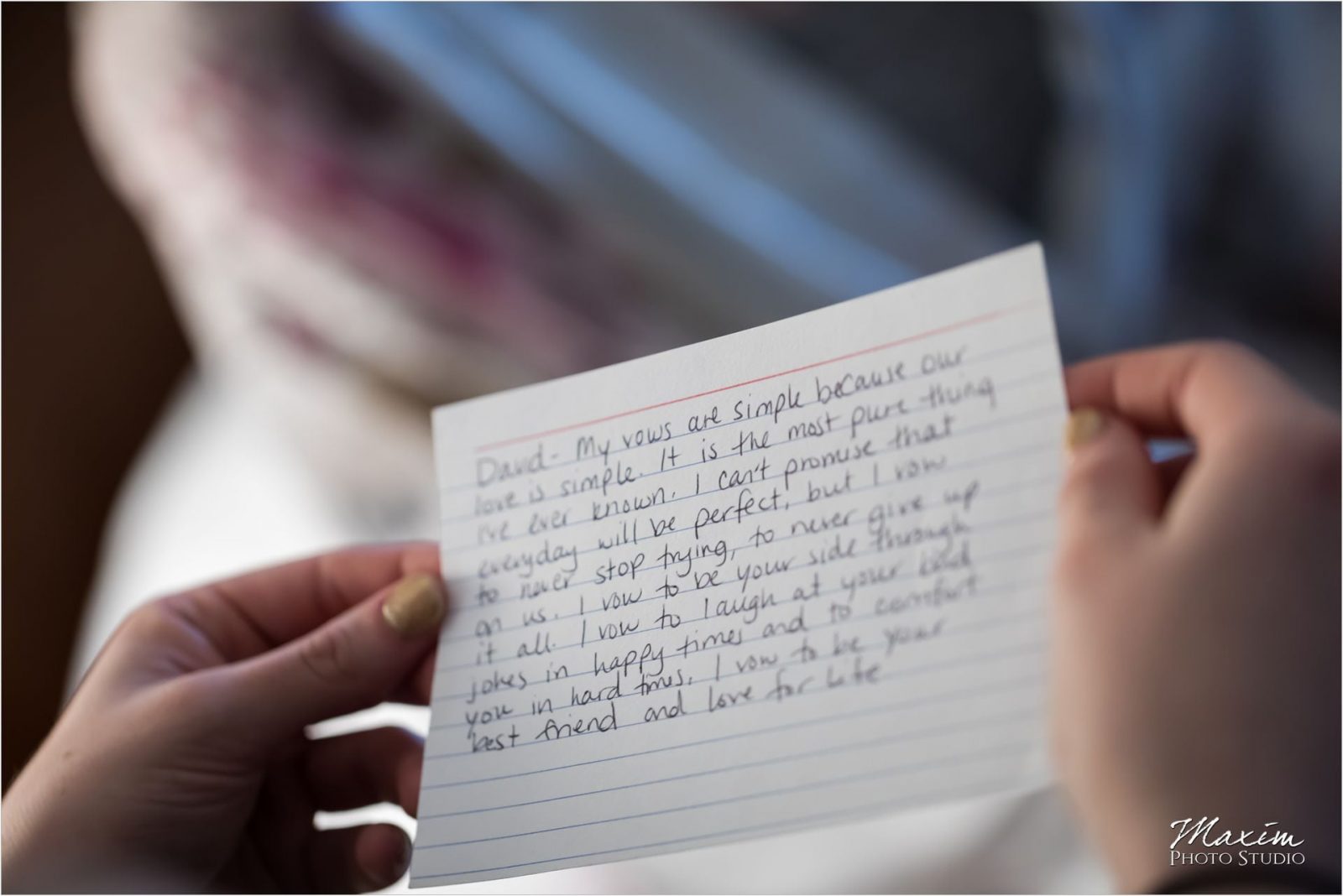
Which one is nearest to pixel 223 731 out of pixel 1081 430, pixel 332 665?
pixel 332 665

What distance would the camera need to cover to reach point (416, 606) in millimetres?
394

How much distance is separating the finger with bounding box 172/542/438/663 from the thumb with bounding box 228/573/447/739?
0.06m

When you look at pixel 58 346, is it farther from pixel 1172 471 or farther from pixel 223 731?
pixel 1172 471

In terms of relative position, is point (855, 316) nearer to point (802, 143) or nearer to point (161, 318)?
point (802, 143)

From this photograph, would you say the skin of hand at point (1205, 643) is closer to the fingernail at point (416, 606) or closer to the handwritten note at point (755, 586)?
the handwritten note at point (755, 586)

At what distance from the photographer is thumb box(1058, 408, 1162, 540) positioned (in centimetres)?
32

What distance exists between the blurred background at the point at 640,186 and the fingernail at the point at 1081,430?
0.79 feet

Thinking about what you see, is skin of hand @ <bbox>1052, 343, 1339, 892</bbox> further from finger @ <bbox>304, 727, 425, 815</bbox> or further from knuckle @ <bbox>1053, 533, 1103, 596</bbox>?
finger @ <bbox>304, 727, 425, 815</bbox>

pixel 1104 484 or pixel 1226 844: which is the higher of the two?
pixel 1104 484

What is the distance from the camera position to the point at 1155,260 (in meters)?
0.74

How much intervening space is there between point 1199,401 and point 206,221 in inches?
27.9

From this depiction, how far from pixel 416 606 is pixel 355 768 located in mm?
150

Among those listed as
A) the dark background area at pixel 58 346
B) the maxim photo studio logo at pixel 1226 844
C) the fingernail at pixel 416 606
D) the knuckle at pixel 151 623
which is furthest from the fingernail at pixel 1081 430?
the dark background area at pixel 58 346

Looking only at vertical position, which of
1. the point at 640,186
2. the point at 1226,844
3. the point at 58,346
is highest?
the point at 58,346
